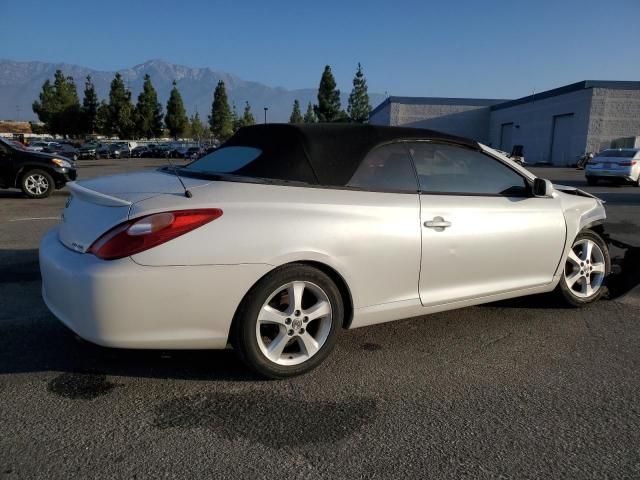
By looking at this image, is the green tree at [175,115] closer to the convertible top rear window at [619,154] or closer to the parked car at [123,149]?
the parked car at [123,149]

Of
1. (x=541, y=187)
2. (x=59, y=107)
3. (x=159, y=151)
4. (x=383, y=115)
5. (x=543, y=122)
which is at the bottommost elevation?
(x=159, y=151)

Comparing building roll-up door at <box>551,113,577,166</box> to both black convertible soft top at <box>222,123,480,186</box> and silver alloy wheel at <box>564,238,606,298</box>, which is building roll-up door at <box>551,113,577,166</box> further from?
black convertible soft top at <box>222,123,480,186</box>

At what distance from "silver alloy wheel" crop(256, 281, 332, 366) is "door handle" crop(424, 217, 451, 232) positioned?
2.84ft

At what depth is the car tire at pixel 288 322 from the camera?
2.83 m

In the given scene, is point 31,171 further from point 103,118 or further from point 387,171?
point 103,118

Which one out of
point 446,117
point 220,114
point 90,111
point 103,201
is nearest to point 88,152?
point 90,111

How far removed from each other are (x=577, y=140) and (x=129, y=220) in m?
45.9

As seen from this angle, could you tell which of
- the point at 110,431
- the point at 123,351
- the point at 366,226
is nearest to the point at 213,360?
the point at 123,351

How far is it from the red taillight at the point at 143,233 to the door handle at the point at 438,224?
1.46 meters

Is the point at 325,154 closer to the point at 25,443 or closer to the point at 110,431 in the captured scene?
the point at 110,431

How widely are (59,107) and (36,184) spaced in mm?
60513

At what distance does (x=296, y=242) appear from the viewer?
287 centimetres

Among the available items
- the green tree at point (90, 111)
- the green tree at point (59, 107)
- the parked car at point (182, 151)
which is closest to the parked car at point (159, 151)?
the parked car at point (182, 151)

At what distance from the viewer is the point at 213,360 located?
323 cm
